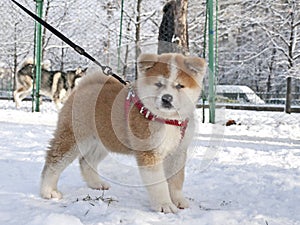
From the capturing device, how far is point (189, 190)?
2488 millimetres

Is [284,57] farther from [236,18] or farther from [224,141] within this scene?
[224,141]

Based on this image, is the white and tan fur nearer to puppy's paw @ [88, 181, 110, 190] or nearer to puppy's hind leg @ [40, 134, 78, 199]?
puppy's hind leg @ [40, 134, 78, 199]

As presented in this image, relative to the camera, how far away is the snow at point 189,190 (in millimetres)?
1871

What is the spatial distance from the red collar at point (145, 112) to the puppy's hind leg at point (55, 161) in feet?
1.30

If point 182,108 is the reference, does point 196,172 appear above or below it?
below

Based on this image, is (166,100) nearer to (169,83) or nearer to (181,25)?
(169,83)

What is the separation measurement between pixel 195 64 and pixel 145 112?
369 mm

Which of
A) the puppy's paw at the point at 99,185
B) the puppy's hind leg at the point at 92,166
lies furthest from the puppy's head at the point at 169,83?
→ the puppy's paw at the point at 99,185

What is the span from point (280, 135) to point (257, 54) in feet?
23.9

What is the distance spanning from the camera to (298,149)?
3.97 m

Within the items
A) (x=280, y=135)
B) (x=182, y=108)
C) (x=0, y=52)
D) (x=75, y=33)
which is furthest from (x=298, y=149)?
(x=0, y=52)

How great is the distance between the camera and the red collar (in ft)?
6.69

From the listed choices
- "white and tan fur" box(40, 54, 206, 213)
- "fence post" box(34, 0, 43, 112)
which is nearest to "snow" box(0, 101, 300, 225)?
"white and tan fur" box(40, 54, 206, 213)

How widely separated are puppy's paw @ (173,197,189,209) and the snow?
0.04 meters
